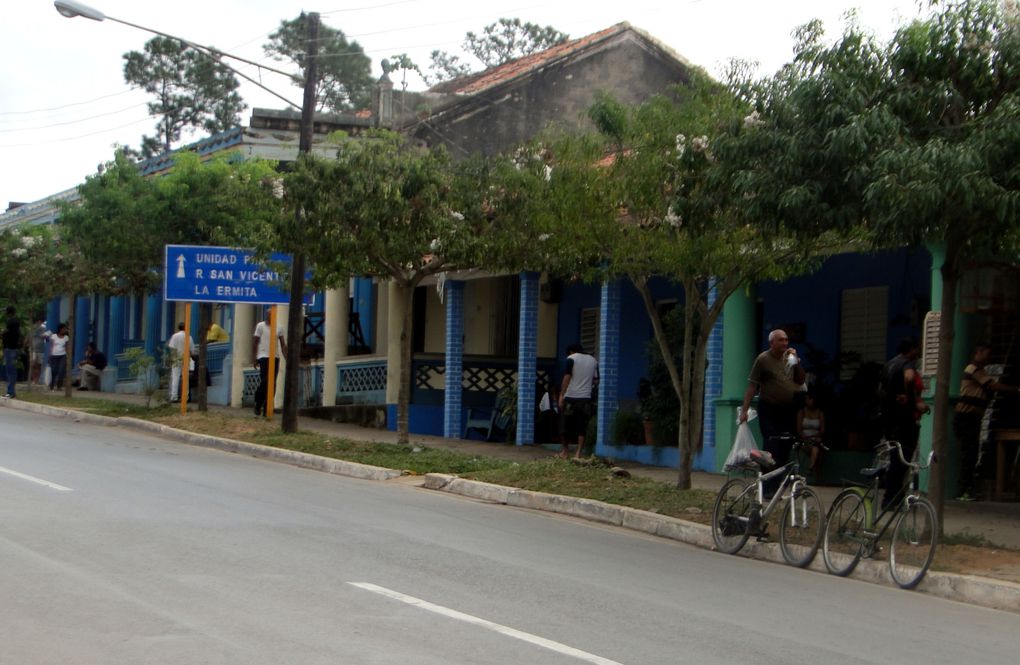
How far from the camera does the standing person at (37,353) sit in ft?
121

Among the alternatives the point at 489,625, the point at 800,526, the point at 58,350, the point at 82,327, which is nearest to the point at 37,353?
the point at 82,327

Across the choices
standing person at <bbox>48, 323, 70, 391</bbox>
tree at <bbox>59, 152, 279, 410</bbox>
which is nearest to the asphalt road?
tree at <bbox>59, 152, 279, 410</bbox>

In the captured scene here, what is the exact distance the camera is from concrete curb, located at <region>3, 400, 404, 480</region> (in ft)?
56.1

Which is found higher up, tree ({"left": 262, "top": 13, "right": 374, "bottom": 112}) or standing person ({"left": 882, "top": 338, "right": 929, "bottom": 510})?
tree ({"left": 262, "top": 13, "right": 374, "bottom": 112})

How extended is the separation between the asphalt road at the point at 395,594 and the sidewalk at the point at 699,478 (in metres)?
2.73

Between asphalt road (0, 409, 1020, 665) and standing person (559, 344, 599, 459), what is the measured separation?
5.29 m

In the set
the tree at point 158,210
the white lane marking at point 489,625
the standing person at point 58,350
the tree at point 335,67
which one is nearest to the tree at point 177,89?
the tree at point 335,67

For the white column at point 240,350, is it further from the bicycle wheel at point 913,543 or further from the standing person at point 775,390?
the bicycle wheel at point 913,543

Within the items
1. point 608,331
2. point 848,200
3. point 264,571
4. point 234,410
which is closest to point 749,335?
point 608,331

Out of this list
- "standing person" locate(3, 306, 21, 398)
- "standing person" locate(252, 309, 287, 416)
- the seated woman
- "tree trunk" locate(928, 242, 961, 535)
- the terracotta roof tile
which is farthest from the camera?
"standing person" locate(3, 306, 21, 398)

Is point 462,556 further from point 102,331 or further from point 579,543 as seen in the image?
point 102,331

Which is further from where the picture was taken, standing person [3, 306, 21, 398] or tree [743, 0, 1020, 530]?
standing person [3, 306, 21, 398]

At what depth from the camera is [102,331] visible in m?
43.5

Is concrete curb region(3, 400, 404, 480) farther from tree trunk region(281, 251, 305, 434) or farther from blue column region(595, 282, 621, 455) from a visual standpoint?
blue column region(595, 282, 621, 455)
